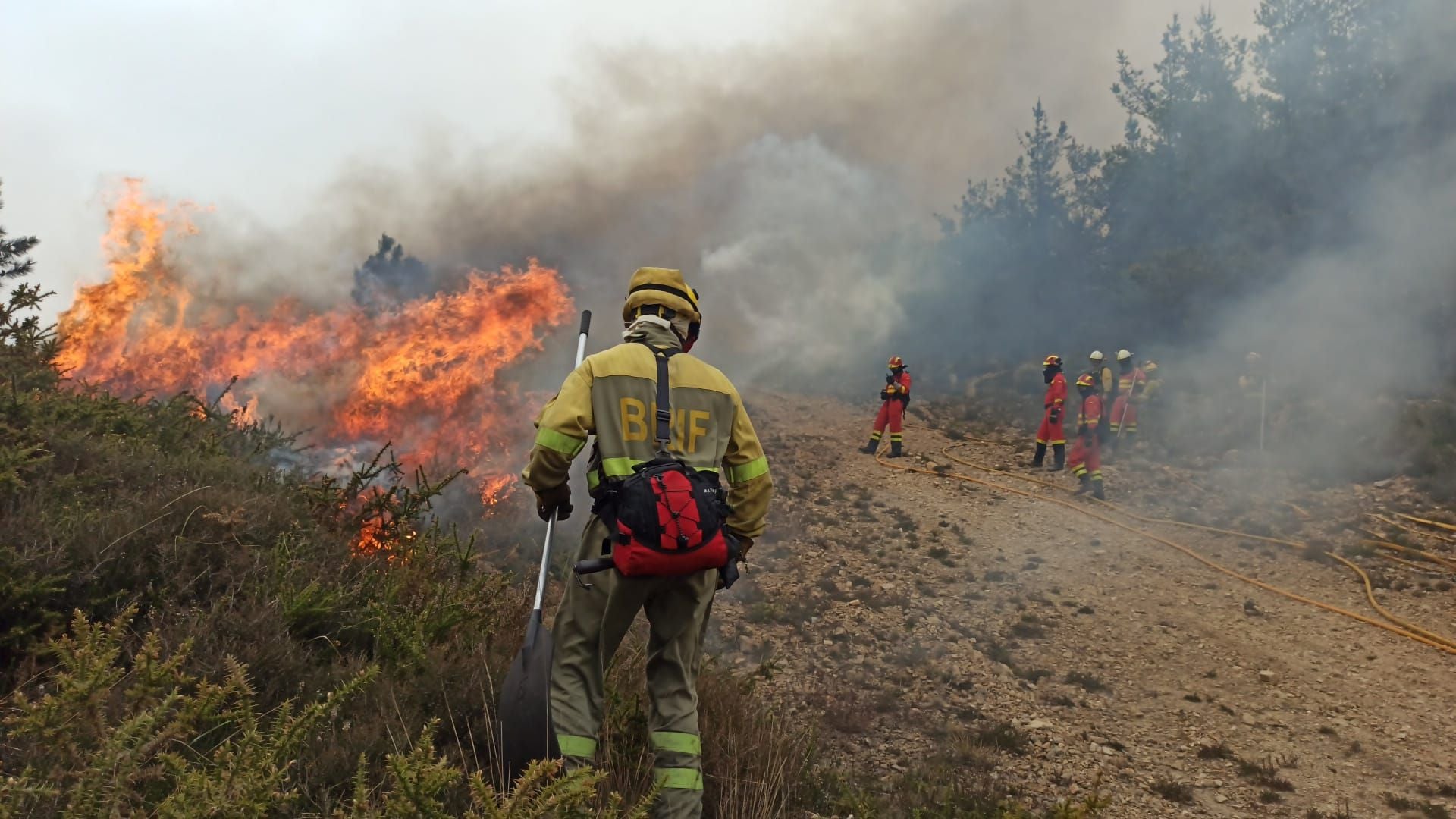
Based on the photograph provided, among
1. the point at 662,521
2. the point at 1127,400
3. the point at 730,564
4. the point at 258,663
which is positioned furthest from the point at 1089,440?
the point at 258,663

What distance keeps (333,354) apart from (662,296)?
10.9m

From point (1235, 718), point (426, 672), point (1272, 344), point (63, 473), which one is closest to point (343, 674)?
point (426, 672)

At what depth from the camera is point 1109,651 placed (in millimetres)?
6391

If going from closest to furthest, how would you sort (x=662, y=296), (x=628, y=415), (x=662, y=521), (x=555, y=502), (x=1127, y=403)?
(x=662, y=521) → (x=628, y=415) → (x=555, y=502) → (x=662, y=296) → (x=1127, y=403)

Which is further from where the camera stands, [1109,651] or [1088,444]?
[1088,444]

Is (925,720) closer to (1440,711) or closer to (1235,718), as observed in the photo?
(1235,718)

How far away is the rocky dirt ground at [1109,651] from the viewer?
4.56 meters

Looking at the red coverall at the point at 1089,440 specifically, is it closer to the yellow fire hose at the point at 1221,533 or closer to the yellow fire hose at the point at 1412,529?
the yellow fire hose at the point at 1221,533

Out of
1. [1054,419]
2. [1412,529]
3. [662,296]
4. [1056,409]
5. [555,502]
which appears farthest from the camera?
[1054,419]

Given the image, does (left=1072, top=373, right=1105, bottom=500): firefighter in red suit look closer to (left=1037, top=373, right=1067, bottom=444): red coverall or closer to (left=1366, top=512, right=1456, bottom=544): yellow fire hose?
(left=1037, top=373, right=1067, bottom=444): red coverall

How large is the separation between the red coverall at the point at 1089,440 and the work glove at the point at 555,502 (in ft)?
33.7

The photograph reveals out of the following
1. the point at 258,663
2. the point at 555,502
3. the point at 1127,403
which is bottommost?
the point at 258,663

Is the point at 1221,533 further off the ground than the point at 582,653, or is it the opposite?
the point at 1221,533

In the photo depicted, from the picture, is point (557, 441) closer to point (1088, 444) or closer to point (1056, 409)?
point (1088, 444)
